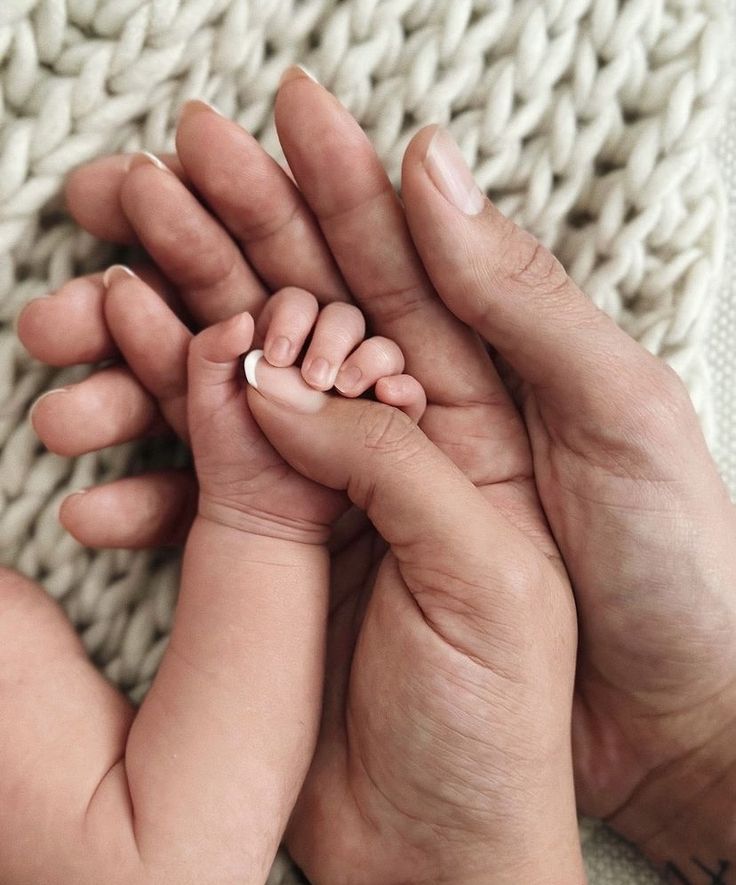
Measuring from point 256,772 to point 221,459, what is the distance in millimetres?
219

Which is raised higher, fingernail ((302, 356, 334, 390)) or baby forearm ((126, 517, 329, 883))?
fingernail ((302, 356, 334, 390))

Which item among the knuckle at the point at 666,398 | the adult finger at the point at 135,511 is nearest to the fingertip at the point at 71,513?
the adult finger at the point at 135,511

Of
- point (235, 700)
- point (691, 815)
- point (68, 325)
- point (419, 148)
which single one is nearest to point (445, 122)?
point (419, 148)

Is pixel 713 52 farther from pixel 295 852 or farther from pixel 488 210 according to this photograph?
pixel 295 852

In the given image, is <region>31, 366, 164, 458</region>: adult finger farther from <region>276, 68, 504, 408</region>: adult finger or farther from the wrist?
the wrist

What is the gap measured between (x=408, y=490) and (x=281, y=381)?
0.12m

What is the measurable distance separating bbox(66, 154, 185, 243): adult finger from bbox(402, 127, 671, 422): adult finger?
0.19 metres

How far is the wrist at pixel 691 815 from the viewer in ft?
Result: 2.59

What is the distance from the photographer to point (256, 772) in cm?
67

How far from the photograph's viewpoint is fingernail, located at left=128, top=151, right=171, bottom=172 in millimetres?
704

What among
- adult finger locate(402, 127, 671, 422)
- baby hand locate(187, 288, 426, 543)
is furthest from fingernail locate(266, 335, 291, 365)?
adult finger locate(402, 127, 671, 422)

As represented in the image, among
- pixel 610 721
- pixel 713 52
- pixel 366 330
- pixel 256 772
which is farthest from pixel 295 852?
pixel 713 52

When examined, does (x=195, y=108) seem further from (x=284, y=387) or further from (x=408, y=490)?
(x=408, y=490)

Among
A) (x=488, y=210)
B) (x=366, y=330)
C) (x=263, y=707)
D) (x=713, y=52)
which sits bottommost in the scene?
(x=263, y=707)
